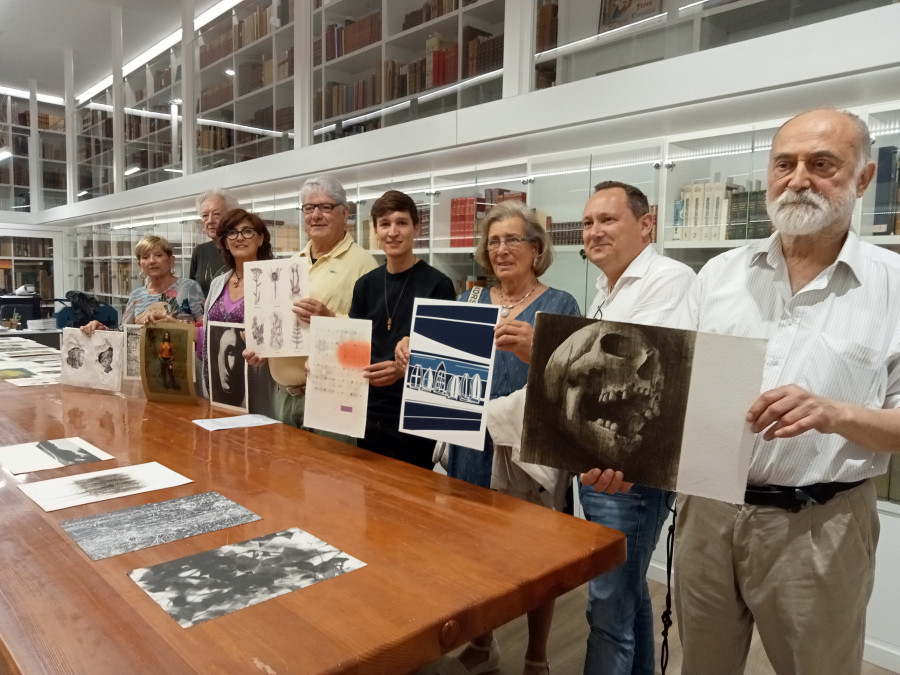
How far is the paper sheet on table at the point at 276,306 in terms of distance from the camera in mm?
2102

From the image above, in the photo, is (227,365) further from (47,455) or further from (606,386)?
(606,386)

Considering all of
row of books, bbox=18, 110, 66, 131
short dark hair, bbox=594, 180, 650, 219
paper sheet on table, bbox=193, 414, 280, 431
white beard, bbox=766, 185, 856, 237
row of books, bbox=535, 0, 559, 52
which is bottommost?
paper sheet on table, bbox=193, 414, 280, 431

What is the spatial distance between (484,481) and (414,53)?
4.00 metres

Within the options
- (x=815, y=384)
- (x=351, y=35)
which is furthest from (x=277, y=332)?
(x=351, y=35)

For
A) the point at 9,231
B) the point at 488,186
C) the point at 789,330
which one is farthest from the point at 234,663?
the point at 9,231

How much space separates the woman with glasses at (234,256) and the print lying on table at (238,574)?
1456mm

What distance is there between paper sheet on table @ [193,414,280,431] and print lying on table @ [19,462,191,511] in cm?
46

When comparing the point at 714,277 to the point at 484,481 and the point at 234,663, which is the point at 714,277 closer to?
the point at 484,481

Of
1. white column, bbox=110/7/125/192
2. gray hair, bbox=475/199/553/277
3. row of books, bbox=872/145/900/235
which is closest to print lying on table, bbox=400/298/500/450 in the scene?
gray hair, bbox=475/199/553/277

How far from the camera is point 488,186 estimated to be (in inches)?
165

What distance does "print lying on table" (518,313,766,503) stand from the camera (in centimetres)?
117

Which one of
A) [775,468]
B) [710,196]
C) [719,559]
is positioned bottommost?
[719,559]

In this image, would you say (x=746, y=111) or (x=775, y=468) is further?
(x=746, y=111)

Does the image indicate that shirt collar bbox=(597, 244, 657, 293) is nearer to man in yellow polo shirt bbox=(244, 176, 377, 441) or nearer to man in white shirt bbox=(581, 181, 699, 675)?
man in white shirt bbox=(581, 181, 699, 675)
